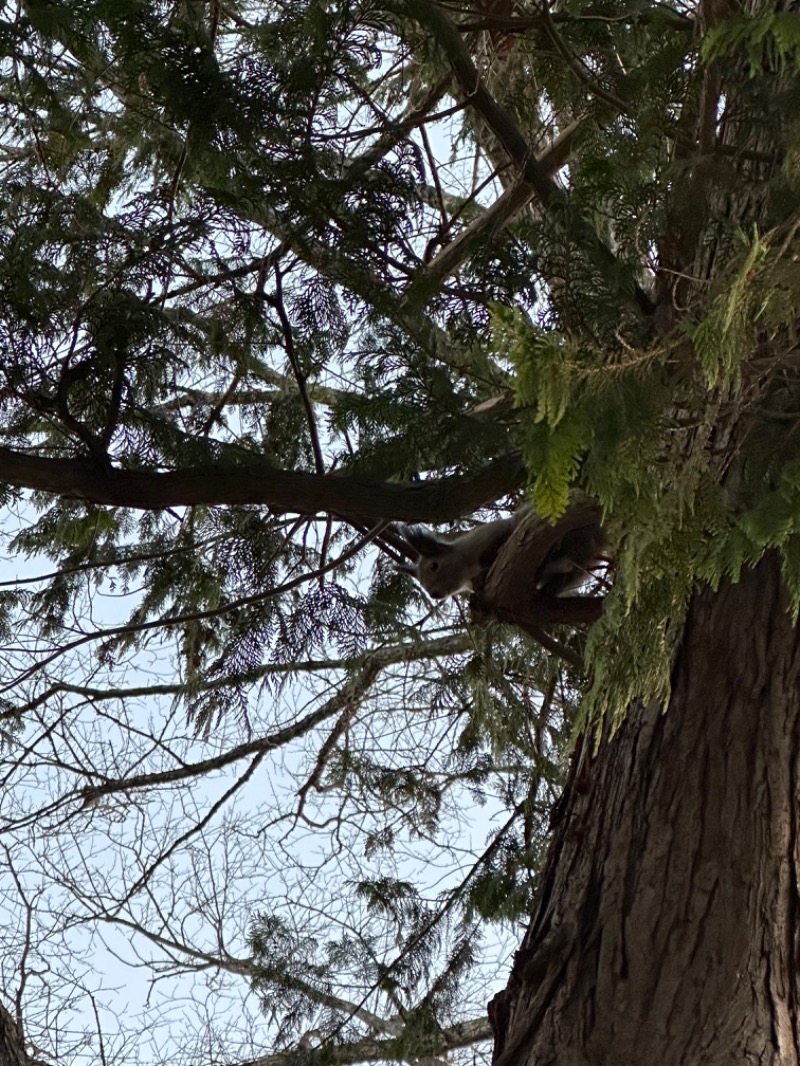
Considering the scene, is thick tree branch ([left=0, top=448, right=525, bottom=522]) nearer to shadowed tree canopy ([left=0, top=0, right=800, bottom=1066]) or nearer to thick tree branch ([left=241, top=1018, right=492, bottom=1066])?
shadowed tree canopy ([left=0, top=0, right=800, bottom=1066])

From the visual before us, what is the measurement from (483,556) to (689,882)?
1.01 meters

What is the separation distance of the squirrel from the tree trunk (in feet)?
1.83

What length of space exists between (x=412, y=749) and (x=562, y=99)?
8.52 ft

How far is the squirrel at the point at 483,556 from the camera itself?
8.90 ft

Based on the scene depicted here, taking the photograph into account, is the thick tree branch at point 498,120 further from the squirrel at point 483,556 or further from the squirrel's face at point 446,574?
the squirrel's face at point 446,574

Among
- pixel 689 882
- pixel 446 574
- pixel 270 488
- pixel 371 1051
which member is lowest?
pixel 689 882

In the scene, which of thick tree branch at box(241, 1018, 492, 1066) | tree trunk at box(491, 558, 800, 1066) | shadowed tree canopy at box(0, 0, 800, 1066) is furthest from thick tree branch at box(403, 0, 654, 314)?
thick tree branch at box(241, 1018, 492, 1066)

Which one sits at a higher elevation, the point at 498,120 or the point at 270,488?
the point at 498,120

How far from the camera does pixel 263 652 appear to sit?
2.88m

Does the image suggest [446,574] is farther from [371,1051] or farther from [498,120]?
[371,1051]

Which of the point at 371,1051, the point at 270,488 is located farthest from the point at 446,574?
the point at 371,1051

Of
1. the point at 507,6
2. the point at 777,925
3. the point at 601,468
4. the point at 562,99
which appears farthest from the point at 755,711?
the point at 507,6

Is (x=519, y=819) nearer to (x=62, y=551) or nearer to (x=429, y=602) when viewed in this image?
(x=429, y=602)

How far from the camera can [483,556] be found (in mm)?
2781
